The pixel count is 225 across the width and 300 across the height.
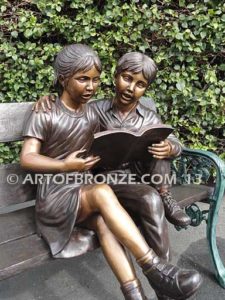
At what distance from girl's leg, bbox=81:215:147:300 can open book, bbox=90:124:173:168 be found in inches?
14.6

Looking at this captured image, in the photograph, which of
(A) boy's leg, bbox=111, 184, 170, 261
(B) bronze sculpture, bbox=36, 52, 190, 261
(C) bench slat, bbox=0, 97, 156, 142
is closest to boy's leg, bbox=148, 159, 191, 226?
(B) bronze sculpture, bbox=36, 52, 190, 261

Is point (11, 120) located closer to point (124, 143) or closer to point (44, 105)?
point (44, 105)

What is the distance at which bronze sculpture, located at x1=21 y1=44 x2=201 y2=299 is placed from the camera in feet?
5.69

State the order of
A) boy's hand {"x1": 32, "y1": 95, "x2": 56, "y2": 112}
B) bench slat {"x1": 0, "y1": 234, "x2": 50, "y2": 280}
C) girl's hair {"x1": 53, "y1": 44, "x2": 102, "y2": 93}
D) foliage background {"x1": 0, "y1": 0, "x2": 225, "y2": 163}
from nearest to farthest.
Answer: bench slat {"x1": 0, "y1": 234, "x2": 50, "y2": 280}
girl's hair {"x1": 53, "y1": 44, "x2": 102, "y2": 93}
boy's hand {"x1": 32, "y1": 95, "x2": 56, "y2": 112}
foliage background {"x1": 0, "y1": 0, "x2": 225, "y2": 163}

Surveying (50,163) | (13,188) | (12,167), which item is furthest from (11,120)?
(50,163)

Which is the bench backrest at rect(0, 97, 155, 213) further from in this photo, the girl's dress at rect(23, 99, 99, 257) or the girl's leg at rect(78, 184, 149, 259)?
the girl's leg at rect(78, 184, 149, 259)

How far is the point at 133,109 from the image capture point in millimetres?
2293

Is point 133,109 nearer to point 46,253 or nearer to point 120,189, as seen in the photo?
point 120,189

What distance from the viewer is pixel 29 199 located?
2316 millimetres

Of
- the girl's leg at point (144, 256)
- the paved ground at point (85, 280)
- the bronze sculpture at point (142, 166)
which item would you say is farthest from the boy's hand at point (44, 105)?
the paved ground at point (85, 280)

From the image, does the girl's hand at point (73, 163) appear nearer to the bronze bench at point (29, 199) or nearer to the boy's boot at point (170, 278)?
the bronze bench at point (29, 199)

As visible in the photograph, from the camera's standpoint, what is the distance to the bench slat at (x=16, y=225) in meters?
1.95

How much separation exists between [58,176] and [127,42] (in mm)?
1949

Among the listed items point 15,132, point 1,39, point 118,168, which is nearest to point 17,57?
point 1,39
